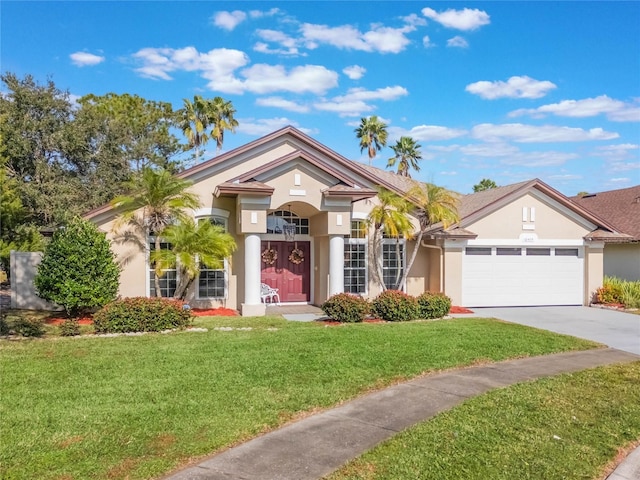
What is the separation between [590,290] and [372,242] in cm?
906

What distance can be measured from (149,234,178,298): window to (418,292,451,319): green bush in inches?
316

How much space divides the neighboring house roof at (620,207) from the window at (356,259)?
11.4 metres

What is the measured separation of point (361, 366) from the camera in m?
8.87

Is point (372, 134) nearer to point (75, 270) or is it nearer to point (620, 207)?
point (620, 207)

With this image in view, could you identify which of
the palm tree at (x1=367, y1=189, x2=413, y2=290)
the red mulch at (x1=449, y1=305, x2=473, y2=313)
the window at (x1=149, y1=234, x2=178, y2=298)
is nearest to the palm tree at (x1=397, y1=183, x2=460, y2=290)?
the palm tree at (x1=367, y1=189, x2=413, y2=290)

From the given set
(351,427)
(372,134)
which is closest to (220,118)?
(372,134)

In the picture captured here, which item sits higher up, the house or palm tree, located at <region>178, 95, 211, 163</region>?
palm tree, located at <region>178, 95, 211, 163</region>

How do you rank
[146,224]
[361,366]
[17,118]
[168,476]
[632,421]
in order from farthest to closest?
1. [17,118]
2. [146,224]
3. [361,366]
4. [632,421]
5. [168,476]

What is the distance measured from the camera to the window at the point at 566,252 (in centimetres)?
1919

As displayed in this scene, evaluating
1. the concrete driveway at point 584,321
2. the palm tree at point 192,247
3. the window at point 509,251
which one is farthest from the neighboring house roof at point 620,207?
the palm tree at point 192,247

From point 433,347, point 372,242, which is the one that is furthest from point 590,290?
point 433,347

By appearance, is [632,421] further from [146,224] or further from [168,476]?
[146,224]

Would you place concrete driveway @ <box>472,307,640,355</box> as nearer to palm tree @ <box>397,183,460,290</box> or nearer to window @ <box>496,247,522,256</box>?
window @ <box>496,247,522,256</box>

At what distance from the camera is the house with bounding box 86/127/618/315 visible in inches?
622
